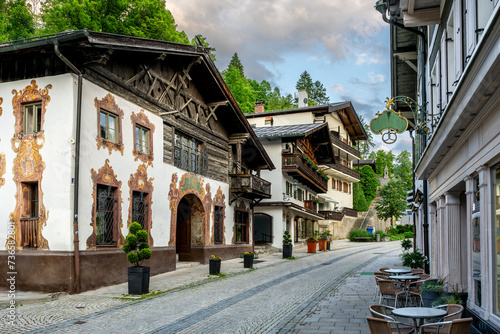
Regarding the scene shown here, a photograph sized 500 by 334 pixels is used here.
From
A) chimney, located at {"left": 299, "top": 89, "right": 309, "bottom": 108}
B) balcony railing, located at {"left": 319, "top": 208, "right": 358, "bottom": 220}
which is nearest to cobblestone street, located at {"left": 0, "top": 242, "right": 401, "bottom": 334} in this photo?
balcony railing, located at {"left": 319, "top": 208, "right": 358, "bottom": 220}

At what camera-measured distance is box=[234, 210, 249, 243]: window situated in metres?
26.0

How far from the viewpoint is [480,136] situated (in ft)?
23.1

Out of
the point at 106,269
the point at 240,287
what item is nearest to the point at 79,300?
the point at 106,269

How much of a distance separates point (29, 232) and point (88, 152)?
102 inches

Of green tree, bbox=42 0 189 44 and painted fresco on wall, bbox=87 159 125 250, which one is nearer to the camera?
painted fresco on wall, bbox=87 159 125 250

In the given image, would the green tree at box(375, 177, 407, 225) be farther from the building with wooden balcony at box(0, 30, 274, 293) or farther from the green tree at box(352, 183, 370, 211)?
the building with wooden balcony at box(0, 30, 274, 293)

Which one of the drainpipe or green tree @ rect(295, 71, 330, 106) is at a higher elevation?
green tree @ rect(295, 71, 330, 106)

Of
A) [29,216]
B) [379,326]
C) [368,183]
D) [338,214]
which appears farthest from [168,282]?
[368,183]

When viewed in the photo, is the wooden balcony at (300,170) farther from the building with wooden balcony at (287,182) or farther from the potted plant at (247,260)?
the potted plant at (247,260)

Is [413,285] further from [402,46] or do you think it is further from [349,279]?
[402,46]

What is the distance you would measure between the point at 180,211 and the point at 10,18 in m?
23.5

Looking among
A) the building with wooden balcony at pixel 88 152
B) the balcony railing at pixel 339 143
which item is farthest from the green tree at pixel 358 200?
the building with wooden balcony at pixel 88 152

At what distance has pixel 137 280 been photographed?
505 inches

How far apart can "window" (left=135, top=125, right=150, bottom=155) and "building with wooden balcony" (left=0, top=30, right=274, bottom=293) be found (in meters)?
0.04
